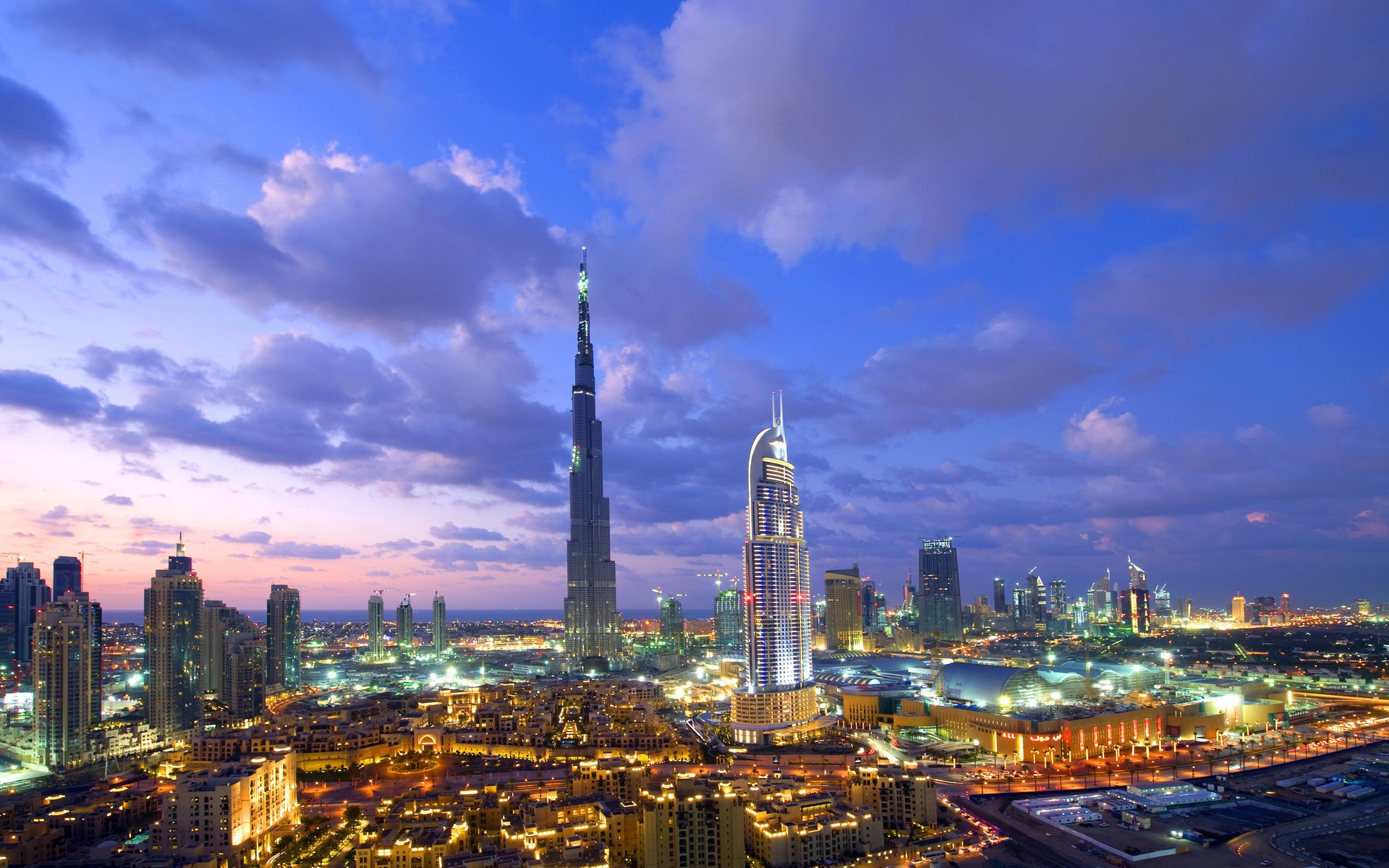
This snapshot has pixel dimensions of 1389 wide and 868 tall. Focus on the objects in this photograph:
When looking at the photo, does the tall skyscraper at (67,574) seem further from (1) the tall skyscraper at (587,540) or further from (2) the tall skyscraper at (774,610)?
(2) the tall skyscraper at (774,610)

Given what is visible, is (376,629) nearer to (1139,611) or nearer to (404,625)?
(404,625)

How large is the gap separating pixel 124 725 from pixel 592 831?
43.9m

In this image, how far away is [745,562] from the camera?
2397 inches

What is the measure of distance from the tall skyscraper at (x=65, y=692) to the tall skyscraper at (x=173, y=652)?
21.7 feet

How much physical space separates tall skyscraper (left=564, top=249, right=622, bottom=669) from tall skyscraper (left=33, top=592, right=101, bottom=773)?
6890 cm

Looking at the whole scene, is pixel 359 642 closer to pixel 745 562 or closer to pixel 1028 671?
pixel 745 562

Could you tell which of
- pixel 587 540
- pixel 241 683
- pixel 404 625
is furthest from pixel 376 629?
pixel 241 683

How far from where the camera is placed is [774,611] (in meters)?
59.5

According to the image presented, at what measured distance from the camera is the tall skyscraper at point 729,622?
128875mm

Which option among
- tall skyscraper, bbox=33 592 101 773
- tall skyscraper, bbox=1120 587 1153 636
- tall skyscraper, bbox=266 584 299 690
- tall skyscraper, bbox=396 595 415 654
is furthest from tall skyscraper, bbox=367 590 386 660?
tall skyscraper, bbox=1120 587 1153 636

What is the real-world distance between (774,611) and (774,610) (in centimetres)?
9

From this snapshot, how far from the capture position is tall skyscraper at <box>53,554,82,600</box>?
298ft

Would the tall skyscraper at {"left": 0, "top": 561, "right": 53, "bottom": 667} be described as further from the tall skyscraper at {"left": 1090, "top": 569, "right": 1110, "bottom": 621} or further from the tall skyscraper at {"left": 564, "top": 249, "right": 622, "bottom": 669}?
the tall skyscraper at {"left": 1090, "top": 569, "right": 1110, "bottom": 621}

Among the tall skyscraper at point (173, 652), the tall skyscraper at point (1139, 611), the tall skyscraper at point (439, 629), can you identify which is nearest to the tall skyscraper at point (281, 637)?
the tall skyscraper at point (173, 652)
